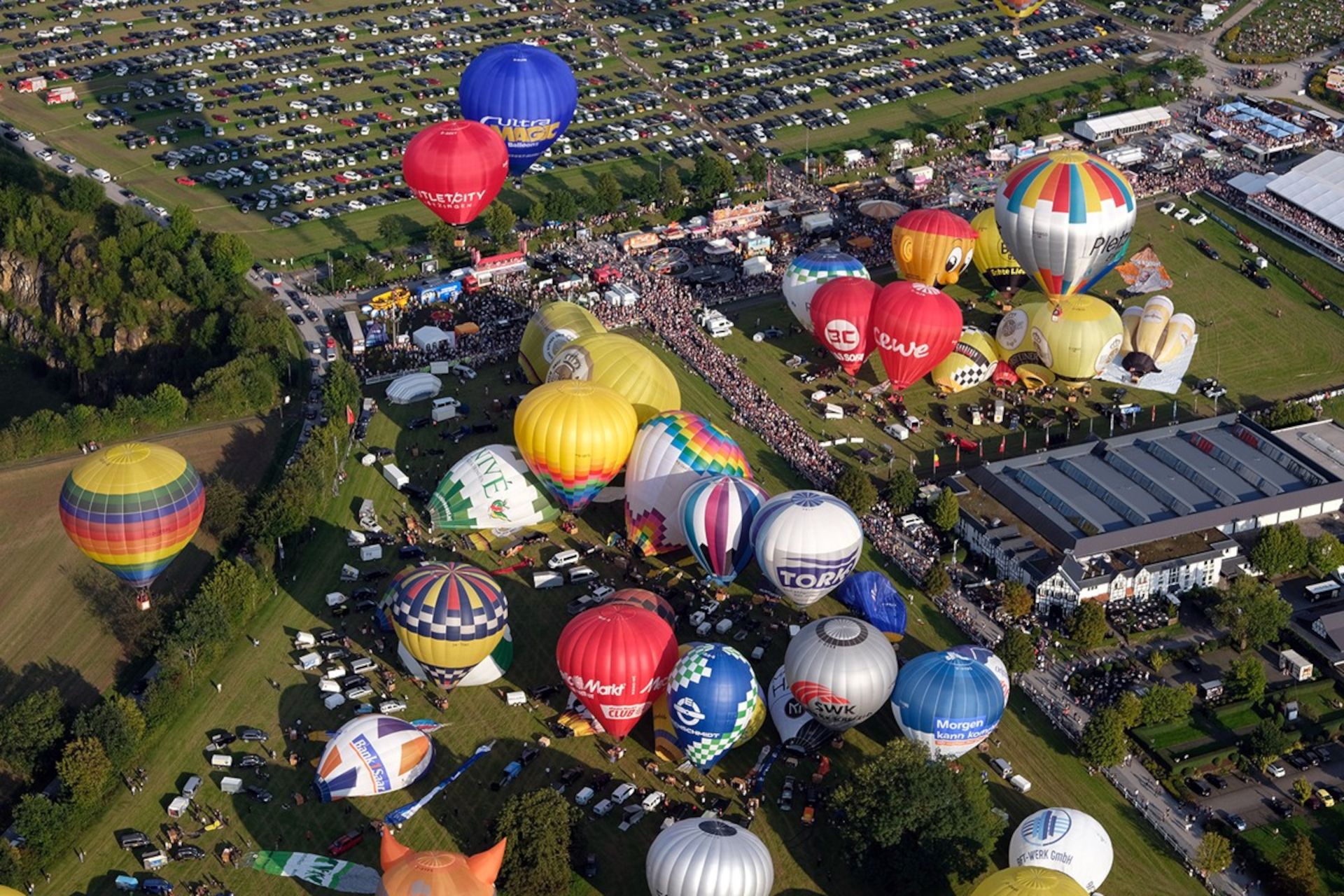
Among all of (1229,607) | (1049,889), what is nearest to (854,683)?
(1049,889)

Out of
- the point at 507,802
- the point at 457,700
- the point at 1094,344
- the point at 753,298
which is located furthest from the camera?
the point at 753,298

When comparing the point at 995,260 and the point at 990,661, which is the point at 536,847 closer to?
the point at 990,661

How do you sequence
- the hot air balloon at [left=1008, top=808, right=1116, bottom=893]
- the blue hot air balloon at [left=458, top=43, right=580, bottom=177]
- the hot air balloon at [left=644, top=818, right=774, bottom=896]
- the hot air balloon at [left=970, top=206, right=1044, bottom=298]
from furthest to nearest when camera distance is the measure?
1. the blue hot air balloon at [left=458, top=43, right=580, bottom=177]
2. the hot air balloon at [left=970, top=206, right=1044, bottom=298]
3. the hot air balloon at [left=1008, top=808, right=1116, bottom=893]
4. the hot air balloon at [left=644, top=818, right=774, bottom=896]

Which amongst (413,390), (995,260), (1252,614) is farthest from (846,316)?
(1252,614)

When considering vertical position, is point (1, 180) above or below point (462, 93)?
below

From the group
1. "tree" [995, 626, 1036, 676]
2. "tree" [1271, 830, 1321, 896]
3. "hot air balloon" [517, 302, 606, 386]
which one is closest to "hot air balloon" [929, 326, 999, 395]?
"hot air balloon" [517, 302, 606, 386]

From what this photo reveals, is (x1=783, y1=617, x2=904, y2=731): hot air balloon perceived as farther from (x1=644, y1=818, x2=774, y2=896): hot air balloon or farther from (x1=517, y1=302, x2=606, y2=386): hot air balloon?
(x1=517, y1=302, x2=606, y2=386): hot air balloon

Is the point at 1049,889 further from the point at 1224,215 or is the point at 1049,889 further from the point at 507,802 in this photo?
the point at 1224,215
